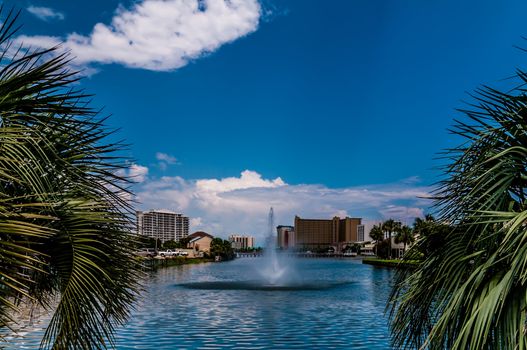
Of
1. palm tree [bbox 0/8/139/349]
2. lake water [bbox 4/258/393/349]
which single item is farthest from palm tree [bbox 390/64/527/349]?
lake water [bbox 4/258/393/349]

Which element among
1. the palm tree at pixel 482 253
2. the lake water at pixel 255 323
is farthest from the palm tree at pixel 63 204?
the lake water at pixel 255 323

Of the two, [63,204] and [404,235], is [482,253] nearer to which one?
[63,204]

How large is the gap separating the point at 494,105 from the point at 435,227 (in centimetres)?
177

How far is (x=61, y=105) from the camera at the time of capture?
240 inches

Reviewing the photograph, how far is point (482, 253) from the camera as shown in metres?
5.96

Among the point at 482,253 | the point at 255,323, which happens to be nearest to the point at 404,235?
the point at 255,323

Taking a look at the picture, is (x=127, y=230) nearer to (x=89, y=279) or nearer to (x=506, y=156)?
(x=89, y=279)

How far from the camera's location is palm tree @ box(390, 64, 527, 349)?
4.75 meters

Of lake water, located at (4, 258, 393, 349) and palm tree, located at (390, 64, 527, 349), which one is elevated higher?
palm tree, located at (390, 64, 527, 349)

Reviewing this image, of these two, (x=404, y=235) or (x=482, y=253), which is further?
(x=404, y=235)

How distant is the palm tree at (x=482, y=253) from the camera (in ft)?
15.6

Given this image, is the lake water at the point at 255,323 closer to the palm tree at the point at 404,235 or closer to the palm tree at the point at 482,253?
the palm tree at the point at 482,253

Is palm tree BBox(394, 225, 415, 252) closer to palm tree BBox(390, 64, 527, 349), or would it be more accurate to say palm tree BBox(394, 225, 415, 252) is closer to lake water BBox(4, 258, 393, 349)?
lake water BBox(4, 258, 393, 349)

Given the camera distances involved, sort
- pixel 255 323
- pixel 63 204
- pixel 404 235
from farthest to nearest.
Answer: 1. pixel 404 235
2. pixel 255 323
3. pixel 63 204
